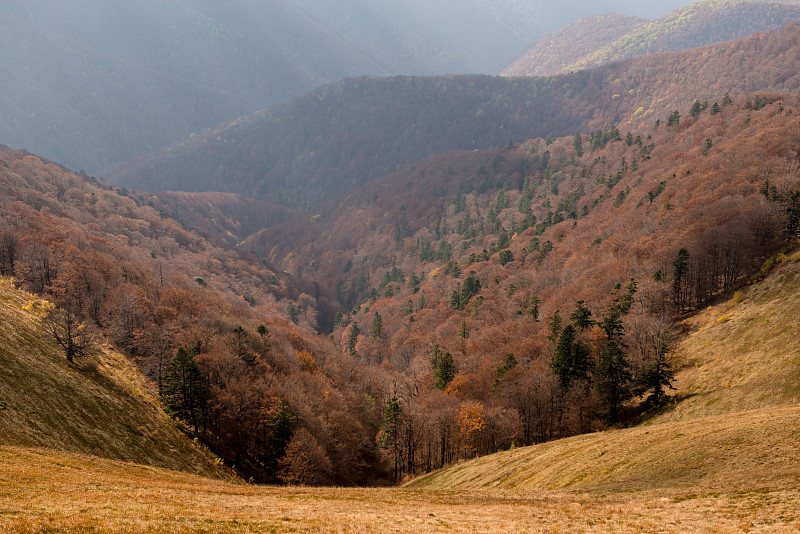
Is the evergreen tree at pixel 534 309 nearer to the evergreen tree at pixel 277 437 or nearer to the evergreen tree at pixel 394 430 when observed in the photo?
the evergreen tree at pixel 394 430

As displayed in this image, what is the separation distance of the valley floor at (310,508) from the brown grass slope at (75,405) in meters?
7.17

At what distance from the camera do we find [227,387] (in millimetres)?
78750

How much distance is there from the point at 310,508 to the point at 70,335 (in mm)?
45198

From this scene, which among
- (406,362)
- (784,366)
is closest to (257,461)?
(784,366)

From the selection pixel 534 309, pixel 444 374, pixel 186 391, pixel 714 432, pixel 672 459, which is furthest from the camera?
pixel 534 309

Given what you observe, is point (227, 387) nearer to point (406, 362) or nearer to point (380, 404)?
point (380, 404)

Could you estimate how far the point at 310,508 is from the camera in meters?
31.4

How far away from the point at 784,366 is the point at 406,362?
118 m

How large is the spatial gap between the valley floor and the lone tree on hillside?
996 inches

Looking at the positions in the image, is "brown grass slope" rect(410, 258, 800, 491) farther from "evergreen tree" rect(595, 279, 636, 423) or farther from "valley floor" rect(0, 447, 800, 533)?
"evergreen tree" rect(595, 279, 636, 423)

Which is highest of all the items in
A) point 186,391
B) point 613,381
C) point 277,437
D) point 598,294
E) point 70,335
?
point 598,294

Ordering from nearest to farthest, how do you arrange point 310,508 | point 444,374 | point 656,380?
point 310,508, point 656,380, point 444,374

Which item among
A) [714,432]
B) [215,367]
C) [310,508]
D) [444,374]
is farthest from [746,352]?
[215,367]

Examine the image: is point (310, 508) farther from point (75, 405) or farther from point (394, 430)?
point (394, 430)
